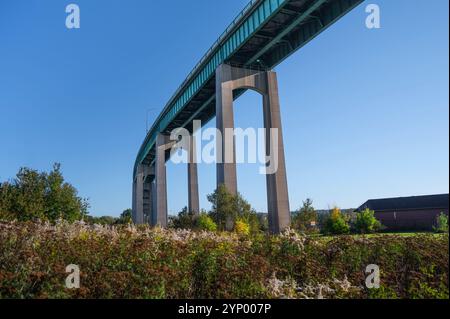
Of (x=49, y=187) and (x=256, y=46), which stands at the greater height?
(x=256, y=46)

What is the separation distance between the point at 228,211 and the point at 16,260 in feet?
79.4

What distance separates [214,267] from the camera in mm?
6543

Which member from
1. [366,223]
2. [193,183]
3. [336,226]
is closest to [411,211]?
[366,223]

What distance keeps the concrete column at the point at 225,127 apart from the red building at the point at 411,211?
28550 mm

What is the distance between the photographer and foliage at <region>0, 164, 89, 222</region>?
72.7ft

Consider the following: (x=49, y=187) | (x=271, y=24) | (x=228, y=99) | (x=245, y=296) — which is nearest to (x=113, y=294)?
(x=245, y=296)

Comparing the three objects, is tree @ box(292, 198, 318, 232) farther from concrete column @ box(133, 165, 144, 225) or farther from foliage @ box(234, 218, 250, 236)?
concrete column @ box(133, 165, 144, 225)

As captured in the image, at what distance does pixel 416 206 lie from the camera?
53031 mm

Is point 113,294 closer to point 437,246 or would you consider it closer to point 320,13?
point 437,246

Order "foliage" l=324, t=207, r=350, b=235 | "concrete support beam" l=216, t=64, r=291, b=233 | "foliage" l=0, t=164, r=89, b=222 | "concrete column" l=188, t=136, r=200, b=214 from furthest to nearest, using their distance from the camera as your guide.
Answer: "concrete column" l=188, t=136, r=200, b=214, "foliage" l=324, t=207, r=350, b=235, "concrete support beam" l=216, t=64, r=291, b=233, "foliage" l=0, t=164, r=89, b=222

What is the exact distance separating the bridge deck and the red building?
100 ft

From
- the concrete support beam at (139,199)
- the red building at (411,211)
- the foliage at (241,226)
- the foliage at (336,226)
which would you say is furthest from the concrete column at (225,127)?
the concrete support beam at (139,199)

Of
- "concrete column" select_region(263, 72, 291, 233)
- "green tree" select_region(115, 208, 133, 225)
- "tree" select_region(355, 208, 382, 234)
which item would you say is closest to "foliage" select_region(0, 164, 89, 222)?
"green tree" select_region(115, 208, 133, 225)

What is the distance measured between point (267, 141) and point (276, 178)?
3.96m
